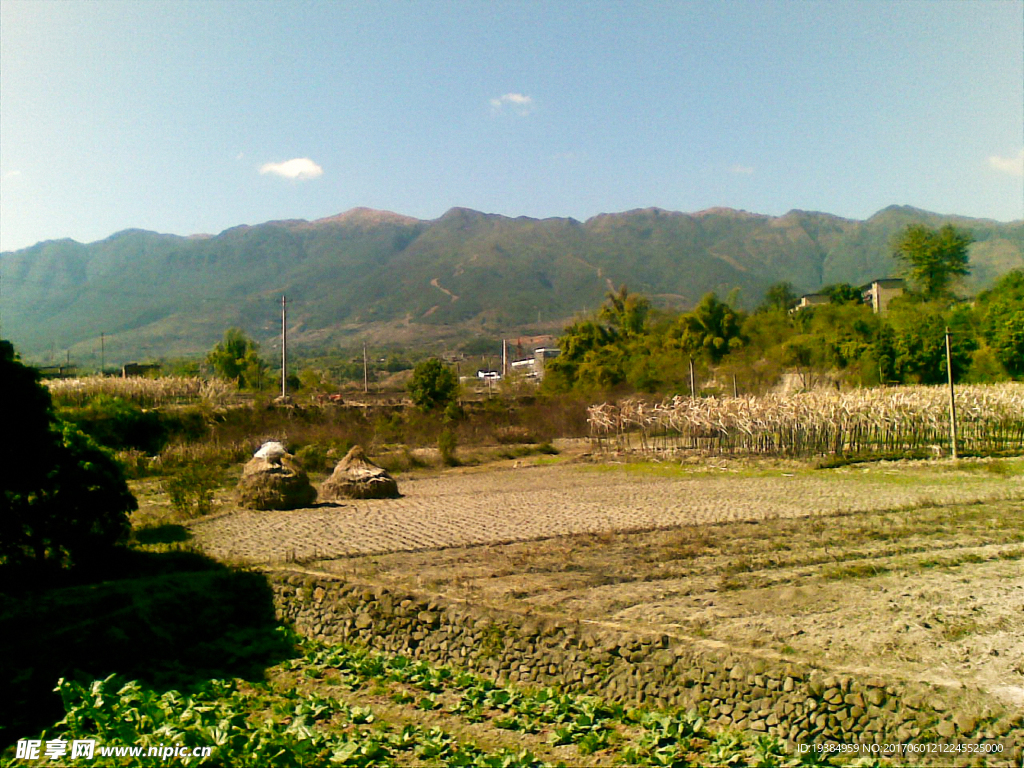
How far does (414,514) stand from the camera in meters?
15.1

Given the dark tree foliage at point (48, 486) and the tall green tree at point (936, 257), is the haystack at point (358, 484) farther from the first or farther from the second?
the tall green tree at point (936, 257)

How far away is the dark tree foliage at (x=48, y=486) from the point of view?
798 cm

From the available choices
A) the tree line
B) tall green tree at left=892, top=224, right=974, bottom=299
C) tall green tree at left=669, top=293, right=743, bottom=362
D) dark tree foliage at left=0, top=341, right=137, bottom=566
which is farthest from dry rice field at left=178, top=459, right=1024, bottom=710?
tall green tree at left=892, top=224, right=974, bottom=299

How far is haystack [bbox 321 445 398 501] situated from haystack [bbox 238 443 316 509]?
1159 mm

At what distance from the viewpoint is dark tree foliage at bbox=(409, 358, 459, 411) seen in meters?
37.3

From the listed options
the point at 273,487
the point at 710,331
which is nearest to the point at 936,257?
the point at 710,331

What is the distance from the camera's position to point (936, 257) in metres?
54.2

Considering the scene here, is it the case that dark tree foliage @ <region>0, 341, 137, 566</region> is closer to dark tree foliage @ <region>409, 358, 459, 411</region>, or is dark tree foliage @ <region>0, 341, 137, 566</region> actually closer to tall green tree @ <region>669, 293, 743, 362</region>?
dark tree foliage @ <region>409, 358, 459, 411</region>

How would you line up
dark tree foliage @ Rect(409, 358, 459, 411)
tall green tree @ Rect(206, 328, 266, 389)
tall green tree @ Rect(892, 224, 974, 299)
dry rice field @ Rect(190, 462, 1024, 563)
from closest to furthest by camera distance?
dry rice field @ Rect(190, 462, 1024, 563)
dark tree foliage @ Rect(409, 358, 459, 411)
tall green tree @ Rect(206, 328, 266, 389)
tall green tree @ Rect(892, 224, 974, 299)

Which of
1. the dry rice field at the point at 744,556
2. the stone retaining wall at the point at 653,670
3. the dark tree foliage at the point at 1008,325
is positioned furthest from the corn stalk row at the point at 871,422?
the stone retaining wall at the point at 653,670

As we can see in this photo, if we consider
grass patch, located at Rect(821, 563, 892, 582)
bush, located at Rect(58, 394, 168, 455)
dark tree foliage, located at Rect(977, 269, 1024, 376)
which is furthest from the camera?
dark tree foliage, located at Rect(977, 269, 1024, 376)

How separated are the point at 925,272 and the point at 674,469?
40.6 m

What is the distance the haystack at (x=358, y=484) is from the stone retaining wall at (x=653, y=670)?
28.8 feet

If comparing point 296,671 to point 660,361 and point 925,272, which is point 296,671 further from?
point 925,272
